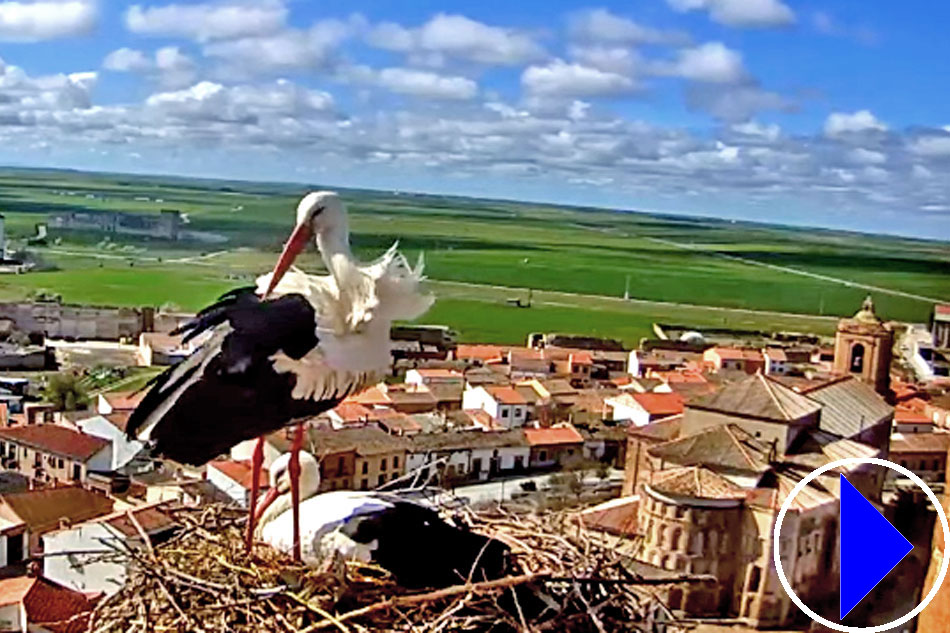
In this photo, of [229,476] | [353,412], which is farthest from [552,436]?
[229,476]

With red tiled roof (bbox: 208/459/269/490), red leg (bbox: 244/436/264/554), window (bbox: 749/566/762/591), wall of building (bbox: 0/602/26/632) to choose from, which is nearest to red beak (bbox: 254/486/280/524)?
red leg (bbox: 244/436/264/554)

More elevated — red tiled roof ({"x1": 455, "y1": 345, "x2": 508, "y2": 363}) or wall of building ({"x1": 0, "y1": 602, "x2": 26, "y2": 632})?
wall of building ({"x1": 0, "y1": 602, "x2": 26, "y2": 632})

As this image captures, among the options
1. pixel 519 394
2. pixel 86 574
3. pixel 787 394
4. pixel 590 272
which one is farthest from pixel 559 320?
pixel 86 574

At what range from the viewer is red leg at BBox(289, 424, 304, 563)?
9.73 feet

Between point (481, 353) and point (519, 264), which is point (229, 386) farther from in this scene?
point (519, 264)

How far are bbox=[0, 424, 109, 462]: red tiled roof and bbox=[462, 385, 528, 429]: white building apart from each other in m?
8.43

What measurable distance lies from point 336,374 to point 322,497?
1.39 feet

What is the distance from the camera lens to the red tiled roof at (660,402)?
852 inches

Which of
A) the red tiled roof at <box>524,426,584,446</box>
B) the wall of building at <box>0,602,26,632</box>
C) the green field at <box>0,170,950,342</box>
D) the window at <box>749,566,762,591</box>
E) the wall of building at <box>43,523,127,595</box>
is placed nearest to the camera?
the wall of building at <box>0,602,26,632</box>

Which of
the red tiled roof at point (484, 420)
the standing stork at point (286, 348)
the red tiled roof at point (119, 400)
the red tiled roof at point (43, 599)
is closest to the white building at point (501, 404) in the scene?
the red tiled roof at point (484, 420)

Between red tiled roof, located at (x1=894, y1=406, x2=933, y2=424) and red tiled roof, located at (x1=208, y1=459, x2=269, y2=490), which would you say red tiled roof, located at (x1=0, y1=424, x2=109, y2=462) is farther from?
red tiled roof, located at (x1=894, y1=406, x2=933, y2=424)

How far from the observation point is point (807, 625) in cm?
1240

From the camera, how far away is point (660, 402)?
22266 millimetres

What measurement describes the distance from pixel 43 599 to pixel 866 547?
6.62 metres
